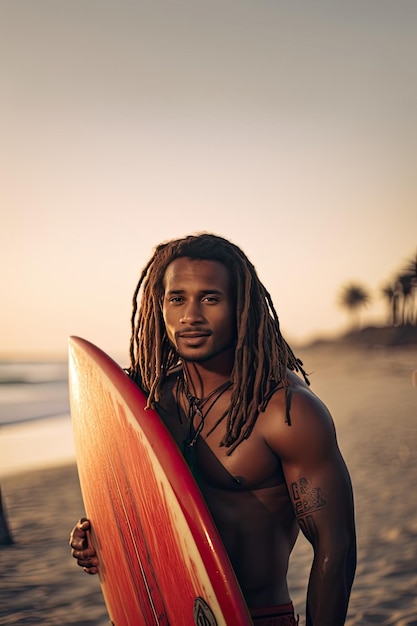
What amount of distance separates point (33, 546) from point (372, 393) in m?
16.8

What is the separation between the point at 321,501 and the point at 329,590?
0.22m

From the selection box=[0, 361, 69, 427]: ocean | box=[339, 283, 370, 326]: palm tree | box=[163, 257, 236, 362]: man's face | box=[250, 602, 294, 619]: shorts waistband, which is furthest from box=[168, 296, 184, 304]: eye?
box=[339, 283, 370, 326]: palm tree

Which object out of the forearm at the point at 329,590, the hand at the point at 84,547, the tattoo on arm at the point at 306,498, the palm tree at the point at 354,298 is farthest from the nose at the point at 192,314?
the palm tree at the point at 354,298

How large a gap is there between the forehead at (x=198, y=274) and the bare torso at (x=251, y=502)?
1.05 feet

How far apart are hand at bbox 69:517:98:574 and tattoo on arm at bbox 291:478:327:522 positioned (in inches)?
37.9

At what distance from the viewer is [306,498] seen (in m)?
1.79

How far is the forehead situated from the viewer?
194 centimetres

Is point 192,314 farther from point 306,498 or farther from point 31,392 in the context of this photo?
point 31,392

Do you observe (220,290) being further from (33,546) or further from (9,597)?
(33,546)

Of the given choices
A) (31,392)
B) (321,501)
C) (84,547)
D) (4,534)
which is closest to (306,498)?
(321,501)

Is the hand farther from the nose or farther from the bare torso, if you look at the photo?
the nose

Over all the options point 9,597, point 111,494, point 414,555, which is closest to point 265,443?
point 111,494

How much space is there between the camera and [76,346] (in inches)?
107

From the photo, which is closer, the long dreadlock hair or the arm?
the arm
